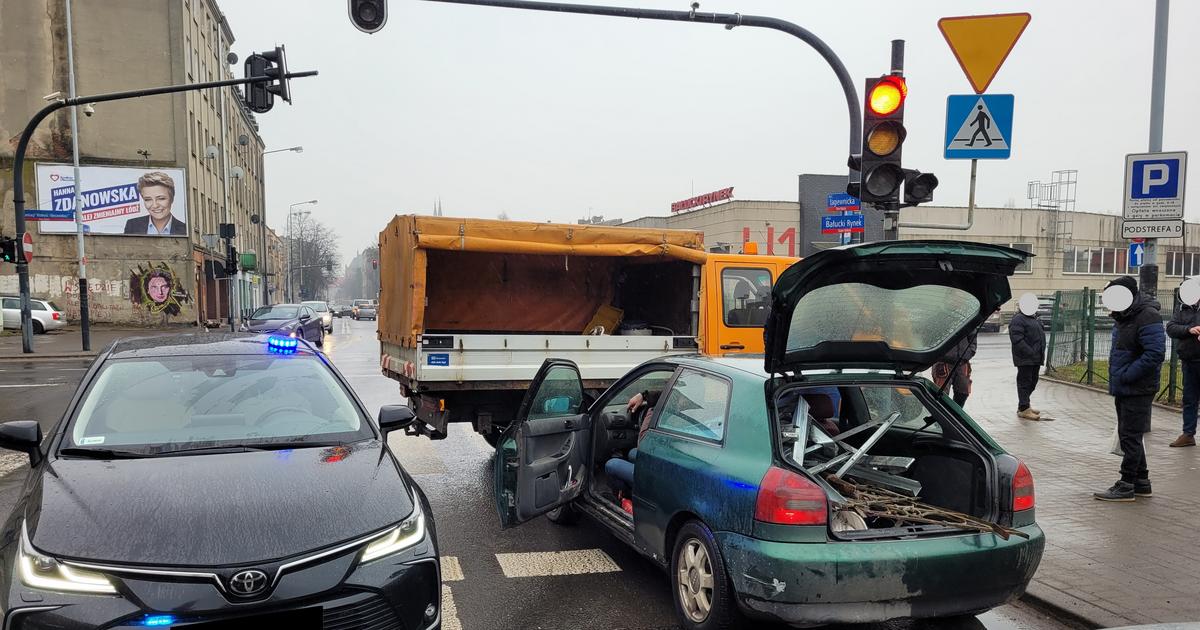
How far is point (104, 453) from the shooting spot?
3719mm

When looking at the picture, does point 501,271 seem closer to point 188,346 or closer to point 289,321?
point 188,346

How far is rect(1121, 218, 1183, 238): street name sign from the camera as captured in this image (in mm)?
7172

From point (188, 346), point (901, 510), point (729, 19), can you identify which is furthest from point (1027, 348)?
point (188, 346)

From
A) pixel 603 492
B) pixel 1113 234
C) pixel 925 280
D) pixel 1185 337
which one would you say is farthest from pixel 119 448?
pixel 1113 234

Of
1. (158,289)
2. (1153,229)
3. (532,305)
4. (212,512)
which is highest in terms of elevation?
(1153,229)

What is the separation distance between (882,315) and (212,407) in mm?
3773

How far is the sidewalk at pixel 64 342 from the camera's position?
20312 millimetres

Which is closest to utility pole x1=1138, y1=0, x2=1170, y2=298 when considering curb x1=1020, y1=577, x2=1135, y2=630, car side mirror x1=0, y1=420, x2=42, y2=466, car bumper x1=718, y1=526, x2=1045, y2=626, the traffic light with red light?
the traffic light with red light

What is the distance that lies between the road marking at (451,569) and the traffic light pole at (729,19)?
6021 millimetres

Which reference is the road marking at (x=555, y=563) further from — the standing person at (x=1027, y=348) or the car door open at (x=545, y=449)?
the standing person at (x=1027, y=348)

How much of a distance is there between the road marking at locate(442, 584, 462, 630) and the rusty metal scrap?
6.91 feet

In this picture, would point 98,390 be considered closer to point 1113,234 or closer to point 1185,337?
point 1185,337

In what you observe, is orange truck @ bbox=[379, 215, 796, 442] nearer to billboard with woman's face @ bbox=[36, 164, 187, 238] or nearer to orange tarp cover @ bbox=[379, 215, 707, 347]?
orange tarp cover @ bbox=[379, 215, 707, 347]

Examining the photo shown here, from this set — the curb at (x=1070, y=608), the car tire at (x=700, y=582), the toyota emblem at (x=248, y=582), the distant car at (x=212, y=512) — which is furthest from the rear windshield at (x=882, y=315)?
the toyota emblem at (x=248, y=582)
